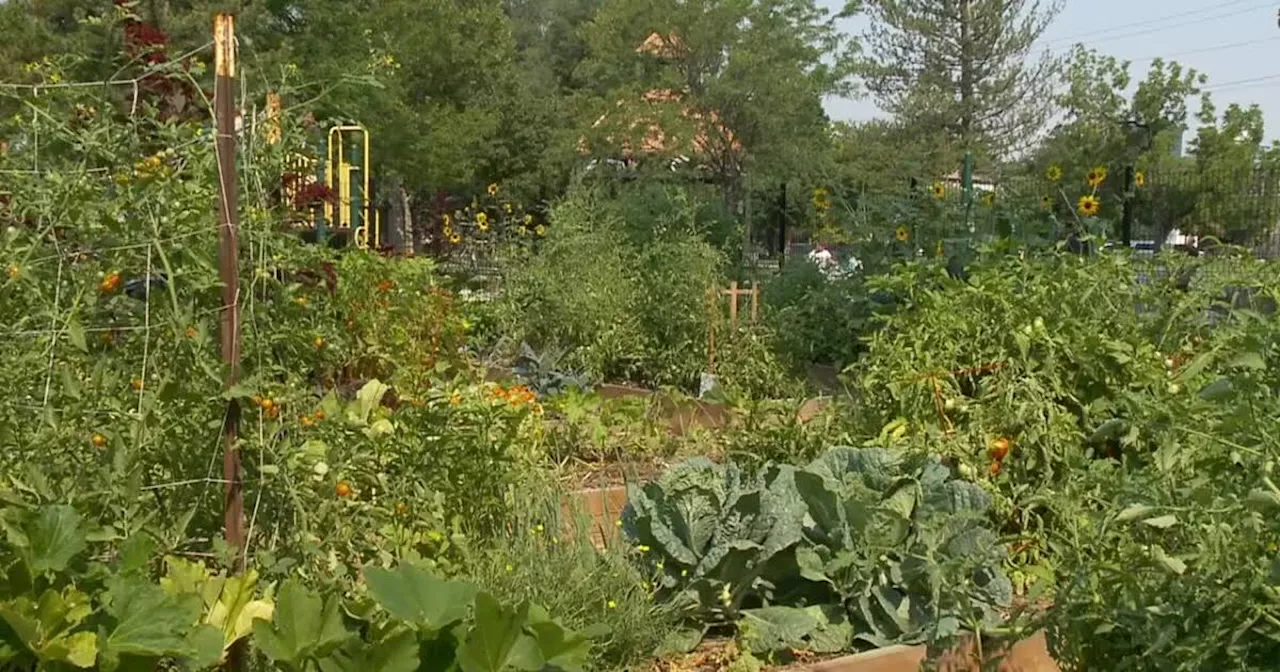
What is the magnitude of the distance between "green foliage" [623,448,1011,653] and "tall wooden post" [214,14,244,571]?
3.64ft

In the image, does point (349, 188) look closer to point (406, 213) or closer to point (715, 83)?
point (715, 83)

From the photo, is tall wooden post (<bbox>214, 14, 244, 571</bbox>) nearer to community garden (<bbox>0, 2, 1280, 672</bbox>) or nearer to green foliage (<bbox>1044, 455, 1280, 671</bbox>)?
community garden (<bbox>0, 2, 1280, 672</bbox>)

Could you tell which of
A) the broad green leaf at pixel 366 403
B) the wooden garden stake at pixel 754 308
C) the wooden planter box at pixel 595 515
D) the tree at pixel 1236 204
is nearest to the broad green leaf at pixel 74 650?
the broad green leaf at pixel 366 403

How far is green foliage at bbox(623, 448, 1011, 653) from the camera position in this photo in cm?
309

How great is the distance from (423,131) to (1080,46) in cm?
1330

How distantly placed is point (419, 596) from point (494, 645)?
20 cm

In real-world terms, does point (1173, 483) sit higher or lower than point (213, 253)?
lower

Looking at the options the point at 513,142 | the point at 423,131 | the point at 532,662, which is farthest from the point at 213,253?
the point at 513,142

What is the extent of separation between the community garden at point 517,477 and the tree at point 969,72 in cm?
2009

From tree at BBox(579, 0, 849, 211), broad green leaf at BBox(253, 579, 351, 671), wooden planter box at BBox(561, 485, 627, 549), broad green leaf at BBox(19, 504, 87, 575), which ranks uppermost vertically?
tree at BBox(579, 0, 849, 211)

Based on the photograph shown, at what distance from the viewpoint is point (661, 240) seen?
8125mm

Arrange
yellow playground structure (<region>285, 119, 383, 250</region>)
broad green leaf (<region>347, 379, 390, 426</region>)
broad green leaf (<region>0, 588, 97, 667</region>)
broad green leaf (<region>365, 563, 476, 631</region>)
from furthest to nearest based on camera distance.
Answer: yellow playground structure (<region>285, 119, 383, 250</region>), broad green leaf (<region>347, 379, 390, 426</region>), broad green leaf (<region>365, 563, 476, 631</region>), broad green leaf (<region>0, 588, 97, 667</region>)

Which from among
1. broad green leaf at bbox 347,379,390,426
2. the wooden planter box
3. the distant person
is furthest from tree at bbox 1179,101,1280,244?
broad green leaf at bbox 347,379,390,426

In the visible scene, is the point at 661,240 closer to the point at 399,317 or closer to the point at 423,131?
the point at 399,317
